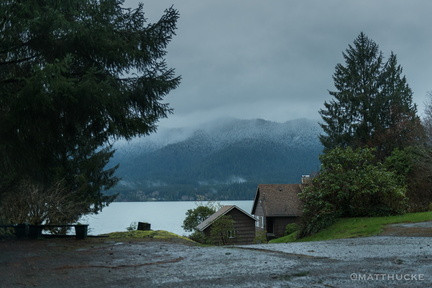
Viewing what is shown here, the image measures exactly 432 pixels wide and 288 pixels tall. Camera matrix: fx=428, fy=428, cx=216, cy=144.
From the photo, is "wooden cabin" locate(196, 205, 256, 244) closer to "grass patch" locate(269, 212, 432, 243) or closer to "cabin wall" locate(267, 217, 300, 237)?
"cabin wall" locate(267, 217, 300, 237)

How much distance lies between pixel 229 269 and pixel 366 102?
135 ft

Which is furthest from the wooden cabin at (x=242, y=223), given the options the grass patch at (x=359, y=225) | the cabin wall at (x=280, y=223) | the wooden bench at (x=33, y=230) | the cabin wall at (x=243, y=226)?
the wooden bench at (x=33, y=230)

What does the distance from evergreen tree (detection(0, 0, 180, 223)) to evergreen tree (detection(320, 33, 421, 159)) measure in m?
31.8

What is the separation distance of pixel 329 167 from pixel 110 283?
59.1ft

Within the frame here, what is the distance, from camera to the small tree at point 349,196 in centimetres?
1936

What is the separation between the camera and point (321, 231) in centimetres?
1878

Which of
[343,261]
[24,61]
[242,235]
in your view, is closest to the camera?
[343,261]

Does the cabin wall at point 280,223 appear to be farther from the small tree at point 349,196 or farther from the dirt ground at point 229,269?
the dirt ground at point 229,269

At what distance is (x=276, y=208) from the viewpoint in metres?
49.3

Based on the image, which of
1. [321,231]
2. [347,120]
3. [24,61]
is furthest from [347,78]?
[24,61]

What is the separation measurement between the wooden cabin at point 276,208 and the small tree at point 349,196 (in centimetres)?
2621

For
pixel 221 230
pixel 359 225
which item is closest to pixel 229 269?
pixel 359 225

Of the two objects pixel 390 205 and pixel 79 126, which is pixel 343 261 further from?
pixel 390 205

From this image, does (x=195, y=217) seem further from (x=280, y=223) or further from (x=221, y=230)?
(x=221, y=230)
